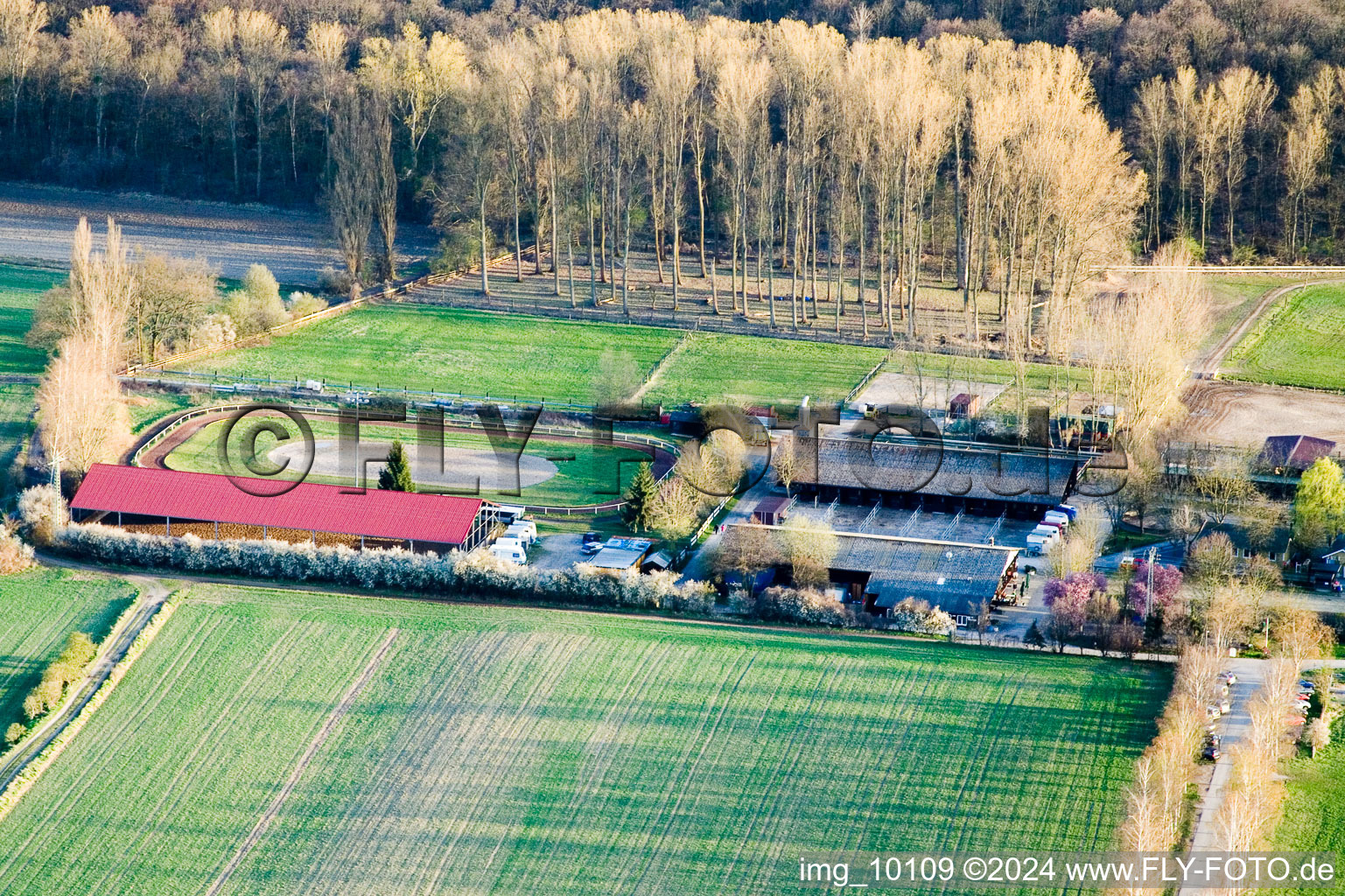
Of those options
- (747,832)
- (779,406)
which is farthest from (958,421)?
(747,832)

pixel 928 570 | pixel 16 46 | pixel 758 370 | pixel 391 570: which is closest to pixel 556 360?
pixel 758 370

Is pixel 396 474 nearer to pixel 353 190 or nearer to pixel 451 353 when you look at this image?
pixel 451 353

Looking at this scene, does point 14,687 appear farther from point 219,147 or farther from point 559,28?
point 219,147

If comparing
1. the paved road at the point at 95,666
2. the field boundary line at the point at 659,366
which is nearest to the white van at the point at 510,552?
the paved road at the point at 95,666

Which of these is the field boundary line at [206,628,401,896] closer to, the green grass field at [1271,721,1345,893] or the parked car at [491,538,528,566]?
the parked car at [491,538,528,566]

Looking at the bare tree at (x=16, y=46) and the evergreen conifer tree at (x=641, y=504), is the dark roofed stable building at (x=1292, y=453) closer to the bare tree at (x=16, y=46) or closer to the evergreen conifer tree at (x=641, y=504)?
the evergreen conifer tree at (x=641, y=504)

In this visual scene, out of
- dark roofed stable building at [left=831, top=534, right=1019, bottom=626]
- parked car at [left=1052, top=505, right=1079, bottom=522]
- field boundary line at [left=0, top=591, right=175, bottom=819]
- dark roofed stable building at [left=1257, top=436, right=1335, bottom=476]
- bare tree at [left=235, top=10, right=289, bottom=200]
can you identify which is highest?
bare tree at [left=235, top=10, right=289, bottom=200]

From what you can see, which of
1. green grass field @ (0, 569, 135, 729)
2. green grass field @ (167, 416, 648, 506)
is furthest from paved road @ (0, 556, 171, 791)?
green grass field @ (167, 416, 648, 506)
